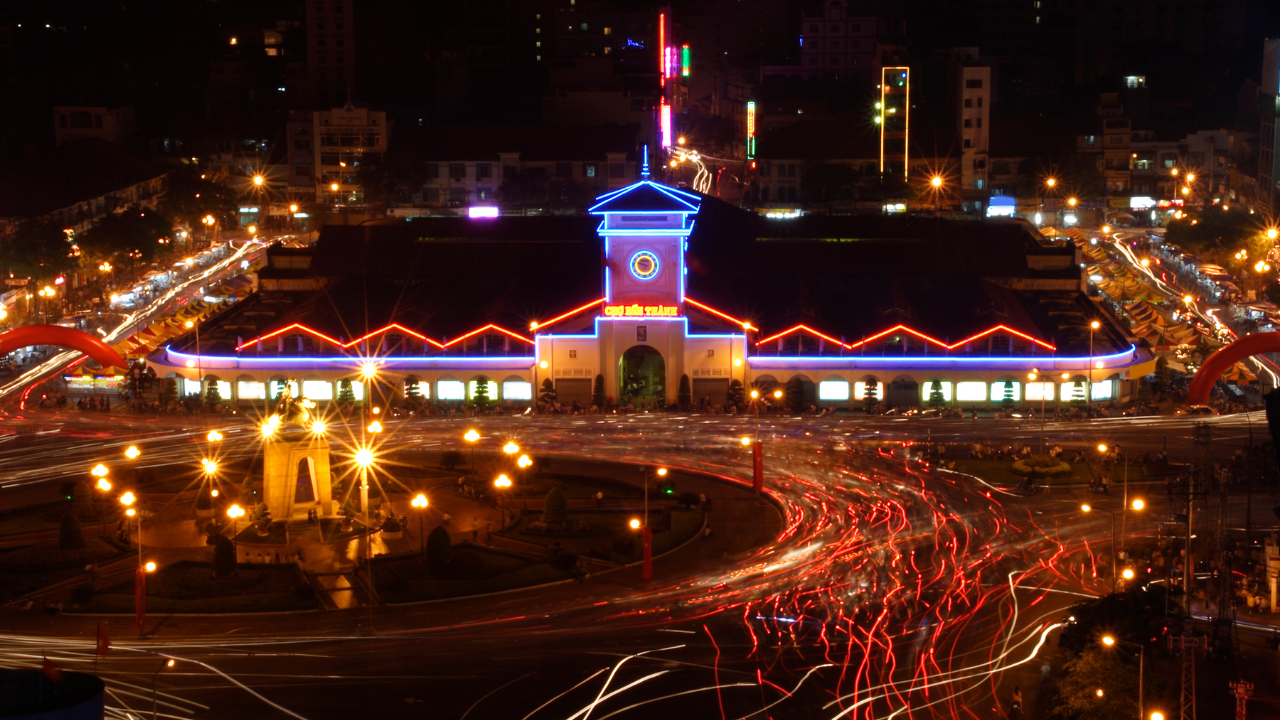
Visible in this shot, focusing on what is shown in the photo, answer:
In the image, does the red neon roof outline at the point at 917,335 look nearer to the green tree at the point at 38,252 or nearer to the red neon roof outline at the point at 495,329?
the red neon roof outline at the point at 495,329

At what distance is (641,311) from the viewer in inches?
3233

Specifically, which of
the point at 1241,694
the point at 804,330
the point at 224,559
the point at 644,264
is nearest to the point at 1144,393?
the point at 804,330

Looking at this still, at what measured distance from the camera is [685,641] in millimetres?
50000

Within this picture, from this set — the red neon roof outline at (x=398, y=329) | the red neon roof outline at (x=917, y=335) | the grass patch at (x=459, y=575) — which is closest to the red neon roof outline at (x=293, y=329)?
the red neon roof outline at (x=398, y=329)

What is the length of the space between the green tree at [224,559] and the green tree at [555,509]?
437 inches

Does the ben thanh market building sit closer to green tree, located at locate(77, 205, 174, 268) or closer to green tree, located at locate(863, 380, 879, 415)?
green tree, located at locate(863, 380, 879, 415)

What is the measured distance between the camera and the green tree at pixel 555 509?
200ft

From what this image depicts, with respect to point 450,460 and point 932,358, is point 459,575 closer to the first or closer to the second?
point 450,460

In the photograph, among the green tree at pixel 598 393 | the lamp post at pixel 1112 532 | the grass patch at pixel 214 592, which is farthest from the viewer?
the green tree at pixel 598 393

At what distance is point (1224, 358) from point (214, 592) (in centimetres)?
4531

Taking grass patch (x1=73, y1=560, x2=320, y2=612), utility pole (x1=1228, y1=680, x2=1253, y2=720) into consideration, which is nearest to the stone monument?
grass patch (x1=73, y1=560, x2=320, y2=612)

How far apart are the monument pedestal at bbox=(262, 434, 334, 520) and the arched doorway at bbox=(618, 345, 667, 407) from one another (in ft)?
76.2

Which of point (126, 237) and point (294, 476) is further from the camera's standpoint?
point (126, 237)

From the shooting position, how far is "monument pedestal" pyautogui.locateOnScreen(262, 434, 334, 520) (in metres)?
61.4
